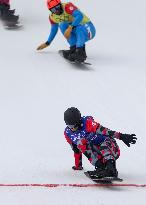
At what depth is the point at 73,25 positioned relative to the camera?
1012 centimetres

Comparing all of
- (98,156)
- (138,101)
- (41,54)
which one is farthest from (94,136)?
(41,54)

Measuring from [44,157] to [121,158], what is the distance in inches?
33.2

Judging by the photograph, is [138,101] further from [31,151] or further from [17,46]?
[17,46]

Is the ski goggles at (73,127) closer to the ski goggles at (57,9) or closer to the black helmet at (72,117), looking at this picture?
the black helmet at (72,117)

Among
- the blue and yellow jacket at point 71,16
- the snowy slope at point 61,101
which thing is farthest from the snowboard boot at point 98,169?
the blue and yellow jacket at point 71,16

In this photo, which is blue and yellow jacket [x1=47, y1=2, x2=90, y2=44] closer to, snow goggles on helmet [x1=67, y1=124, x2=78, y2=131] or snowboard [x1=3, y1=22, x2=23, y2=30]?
snowboard [x1=3, y1=22, x2=23, y2=30]

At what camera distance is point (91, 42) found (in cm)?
1202

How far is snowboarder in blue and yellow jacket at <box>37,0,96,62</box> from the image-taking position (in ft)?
32.4

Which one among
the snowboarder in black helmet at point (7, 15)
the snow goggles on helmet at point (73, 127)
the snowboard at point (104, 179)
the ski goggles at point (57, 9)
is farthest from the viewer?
the snowboarder in black helmet at point (7, 15)

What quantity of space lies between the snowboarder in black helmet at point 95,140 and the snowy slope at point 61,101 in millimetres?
206

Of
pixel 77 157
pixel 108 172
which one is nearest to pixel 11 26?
pixel 77 157

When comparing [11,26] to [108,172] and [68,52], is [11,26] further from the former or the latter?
[108,172]

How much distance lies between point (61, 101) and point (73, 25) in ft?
7.11

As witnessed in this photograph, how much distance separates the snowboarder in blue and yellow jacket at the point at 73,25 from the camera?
9891mm
